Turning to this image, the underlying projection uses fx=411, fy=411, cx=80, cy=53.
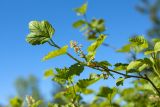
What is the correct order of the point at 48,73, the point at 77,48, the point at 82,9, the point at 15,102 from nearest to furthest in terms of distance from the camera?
the point at 77,48, the point at 48,73, the point at 15,102, the point at 82,9

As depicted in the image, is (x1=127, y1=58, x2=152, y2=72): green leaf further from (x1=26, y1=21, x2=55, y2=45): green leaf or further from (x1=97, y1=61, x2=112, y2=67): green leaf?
(x1=26, y1=21, x2=55, y2=45): green leaf

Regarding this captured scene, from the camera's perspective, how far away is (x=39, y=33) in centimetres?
200

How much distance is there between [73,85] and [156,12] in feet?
120

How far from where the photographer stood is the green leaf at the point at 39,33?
78.2 inches

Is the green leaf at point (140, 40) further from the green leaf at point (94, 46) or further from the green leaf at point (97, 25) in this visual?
the green leaf at point (97, 25)

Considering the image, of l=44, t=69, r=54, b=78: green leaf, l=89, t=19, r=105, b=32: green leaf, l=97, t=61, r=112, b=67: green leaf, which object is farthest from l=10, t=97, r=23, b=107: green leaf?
l=89, t=19, r=105, b=32: green leaf

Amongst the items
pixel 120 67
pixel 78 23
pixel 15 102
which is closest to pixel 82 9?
pixel 78 23

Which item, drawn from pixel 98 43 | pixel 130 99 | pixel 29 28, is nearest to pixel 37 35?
pixel 29 28

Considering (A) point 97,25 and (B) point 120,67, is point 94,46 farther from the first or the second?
(A) point 97,25

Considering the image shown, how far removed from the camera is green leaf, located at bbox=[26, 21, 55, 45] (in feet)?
6.51

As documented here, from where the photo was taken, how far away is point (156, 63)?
1990mm

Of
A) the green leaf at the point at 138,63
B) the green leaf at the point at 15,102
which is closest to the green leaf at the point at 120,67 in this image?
the green leaf at the point at 138,63

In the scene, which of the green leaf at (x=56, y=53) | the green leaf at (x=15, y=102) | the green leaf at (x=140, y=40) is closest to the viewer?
the green leaf at (x=56, y=53)

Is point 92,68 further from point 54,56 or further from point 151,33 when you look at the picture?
point 151,33
